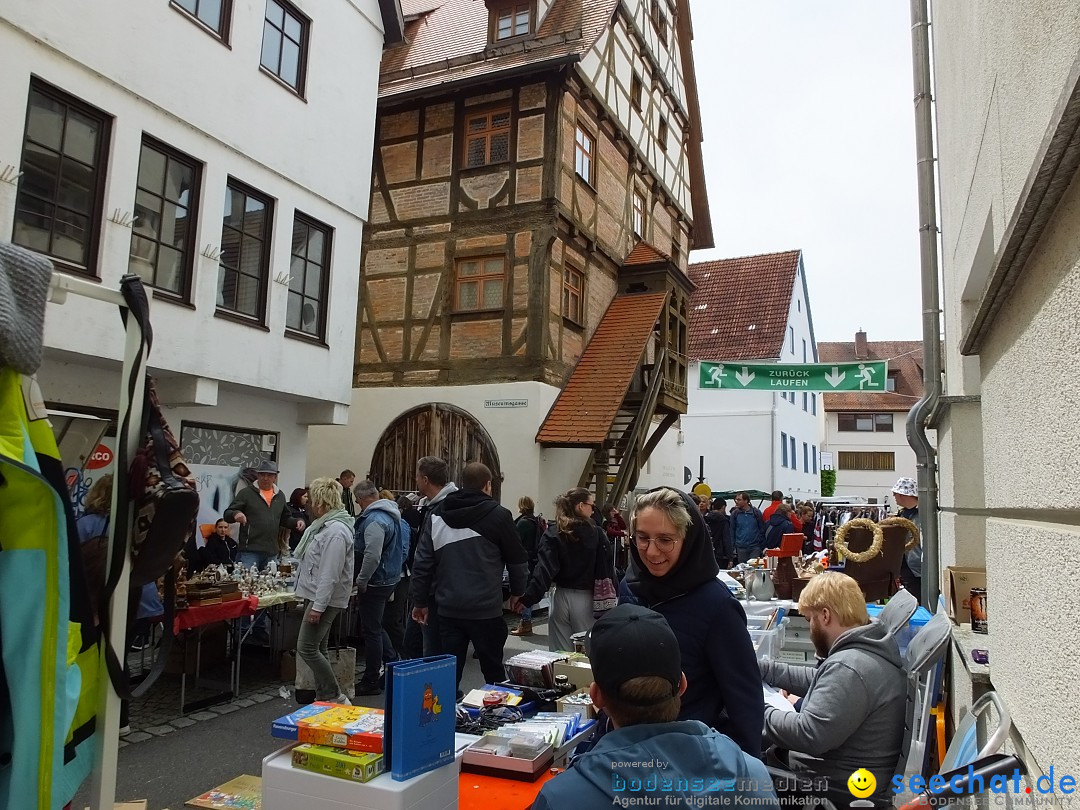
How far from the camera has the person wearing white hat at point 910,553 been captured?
7324 mm

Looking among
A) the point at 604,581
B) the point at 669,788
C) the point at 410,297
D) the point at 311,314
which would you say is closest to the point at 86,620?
the point at 669,788

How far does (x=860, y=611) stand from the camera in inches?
142

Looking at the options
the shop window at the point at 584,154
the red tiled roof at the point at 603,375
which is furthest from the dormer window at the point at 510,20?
the red tiled roof at the point at 603,375

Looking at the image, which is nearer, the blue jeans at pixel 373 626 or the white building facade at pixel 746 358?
the blue jeans at pixel 373 626

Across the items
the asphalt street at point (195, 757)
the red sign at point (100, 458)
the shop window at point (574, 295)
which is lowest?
the asphalt street at point (195, 757)

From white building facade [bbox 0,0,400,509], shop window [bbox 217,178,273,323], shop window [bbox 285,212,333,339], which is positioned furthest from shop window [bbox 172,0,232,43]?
shop window [bbox 285,212,333,339]

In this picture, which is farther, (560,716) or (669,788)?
(560,716)

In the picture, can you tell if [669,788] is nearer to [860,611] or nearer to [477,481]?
[860,611]

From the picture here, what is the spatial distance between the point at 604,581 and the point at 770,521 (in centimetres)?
824

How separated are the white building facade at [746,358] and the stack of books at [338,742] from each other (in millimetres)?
24775

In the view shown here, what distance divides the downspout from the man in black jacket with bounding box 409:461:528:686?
3.09 meters

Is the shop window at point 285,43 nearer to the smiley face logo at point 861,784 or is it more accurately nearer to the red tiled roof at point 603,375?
the red tiled roof at point 603,375

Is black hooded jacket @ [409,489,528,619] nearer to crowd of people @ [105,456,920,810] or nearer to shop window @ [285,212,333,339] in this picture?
crowd of people @ [105,456,920,810]

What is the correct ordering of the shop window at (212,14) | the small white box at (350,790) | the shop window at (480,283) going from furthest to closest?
the shop window at (480,283) → the shop window at (212,14) → the small white box at (350,790)
